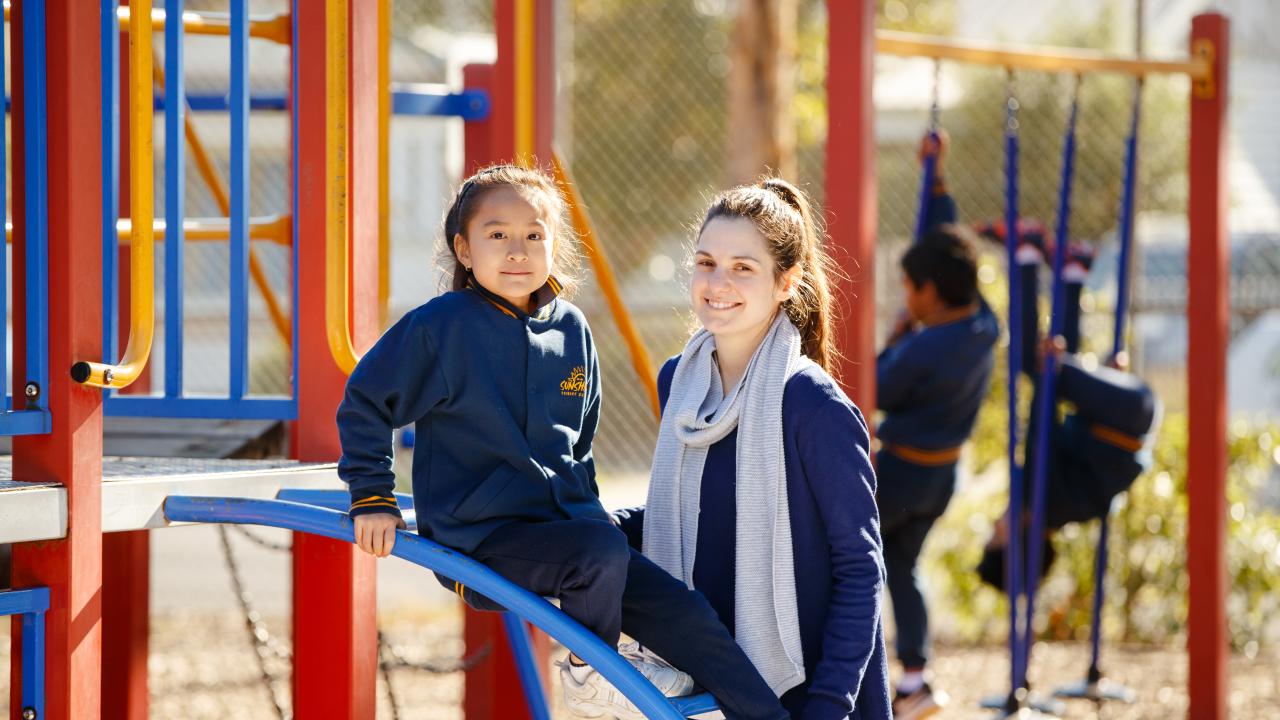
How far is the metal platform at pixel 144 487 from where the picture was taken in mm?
2367

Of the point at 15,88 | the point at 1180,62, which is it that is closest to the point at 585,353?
the point at 15,88

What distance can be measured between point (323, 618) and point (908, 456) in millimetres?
2418

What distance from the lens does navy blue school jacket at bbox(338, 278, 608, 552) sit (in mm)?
2303

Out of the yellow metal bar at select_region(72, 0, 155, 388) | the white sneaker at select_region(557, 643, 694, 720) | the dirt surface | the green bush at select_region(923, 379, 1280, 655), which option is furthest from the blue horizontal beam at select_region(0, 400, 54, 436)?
the green bush at select_region(923, 379, 1280, 655)

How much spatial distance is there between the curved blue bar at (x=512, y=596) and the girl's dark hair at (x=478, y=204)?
0.46 metres

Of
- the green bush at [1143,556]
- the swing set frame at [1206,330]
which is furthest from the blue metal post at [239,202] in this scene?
the green bush at [1143,556]

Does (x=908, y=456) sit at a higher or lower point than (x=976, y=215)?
lower

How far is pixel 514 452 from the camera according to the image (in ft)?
7.72

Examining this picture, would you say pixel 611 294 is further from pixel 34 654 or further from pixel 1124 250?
pixel 1124 250

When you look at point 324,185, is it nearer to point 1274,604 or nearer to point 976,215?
point 1274,604

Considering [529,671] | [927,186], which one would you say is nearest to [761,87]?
[927,186]

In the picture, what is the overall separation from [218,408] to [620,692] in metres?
1.16

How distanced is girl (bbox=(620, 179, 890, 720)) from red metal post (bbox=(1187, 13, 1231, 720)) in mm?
2855

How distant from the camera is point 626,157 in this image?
51.8 ft
